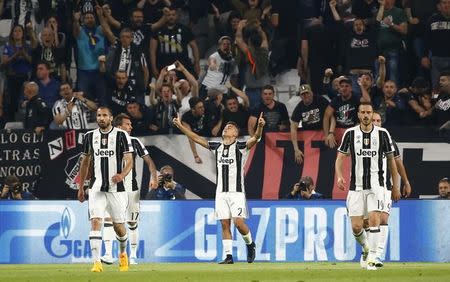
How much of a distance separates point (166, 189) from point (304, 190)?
2.41 metres

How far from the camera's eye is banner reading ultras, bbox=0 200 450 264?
2250 cm

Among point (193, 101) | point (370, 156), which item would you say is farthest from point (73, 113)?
point (370, 156)

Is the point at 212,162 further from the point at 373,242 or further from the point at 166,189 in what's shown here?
the point at 373,242

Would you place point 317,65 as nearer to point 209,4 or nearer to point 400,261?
point 209,4

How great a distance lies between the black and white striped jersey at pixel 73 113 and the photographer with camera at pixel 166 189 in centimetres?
237

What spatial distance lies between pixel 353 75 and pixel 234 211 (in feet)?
19.2

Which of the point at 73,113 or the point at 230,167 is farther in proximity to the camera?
the point at 73,113

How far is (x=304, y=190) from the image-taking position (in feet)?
75.4

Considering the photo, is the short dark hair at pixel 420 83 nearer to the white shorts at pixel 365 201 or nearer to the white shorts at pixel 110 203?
the white shorts at pixel 365 201

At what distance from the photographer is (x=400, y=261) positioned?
22.4 m

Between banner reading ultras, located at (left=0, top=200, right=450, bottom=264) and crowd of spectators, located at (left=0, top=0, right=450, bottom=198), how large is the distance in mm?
1509

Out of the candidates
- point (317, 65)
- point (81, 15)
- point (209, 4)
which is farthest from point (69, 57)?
point (317, 65)

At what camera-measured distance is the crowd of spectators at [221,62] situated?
2427 cm

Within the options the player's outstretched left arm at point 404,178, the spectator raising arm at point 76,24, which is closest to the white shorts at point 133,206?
the player's outstretched left arm at point 404,178
